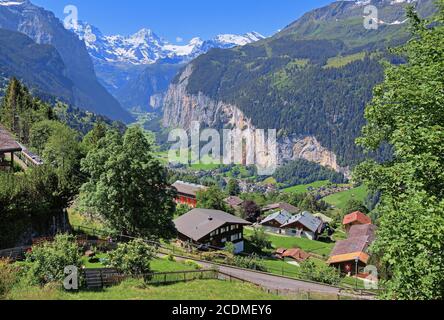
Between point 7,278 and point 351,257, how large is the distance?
59202 mm

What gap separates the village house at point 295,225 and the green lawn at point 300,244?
15.0 ft

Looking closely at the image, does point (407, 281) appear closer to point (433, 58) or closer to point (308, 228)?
point (433, 58)

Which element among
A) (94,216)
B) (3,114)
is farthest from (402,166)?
(3,114)

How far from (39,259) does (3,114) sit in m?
69.0

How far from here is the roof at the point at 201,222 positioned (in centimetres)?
6619

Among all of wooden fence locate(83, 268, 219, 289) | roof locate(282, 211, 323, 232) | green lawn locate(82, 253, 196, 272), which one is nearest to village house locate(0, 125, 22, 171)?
green lawn locate(82, 253, 196, 272)

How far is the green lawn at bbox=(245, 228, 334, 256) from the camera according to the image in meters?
88.8

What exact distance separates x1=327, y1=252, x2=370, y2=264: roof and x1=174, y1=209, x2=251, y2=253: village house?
16.5 m

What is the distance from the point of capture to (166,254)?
124ft

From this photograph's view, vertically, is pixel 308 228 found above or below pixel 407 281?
below

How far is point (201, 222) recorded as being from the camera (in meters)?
69.9

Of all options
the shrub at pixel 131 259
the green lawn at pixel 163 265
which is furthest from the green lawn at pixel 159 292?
the green lawn at pixel 163 265
